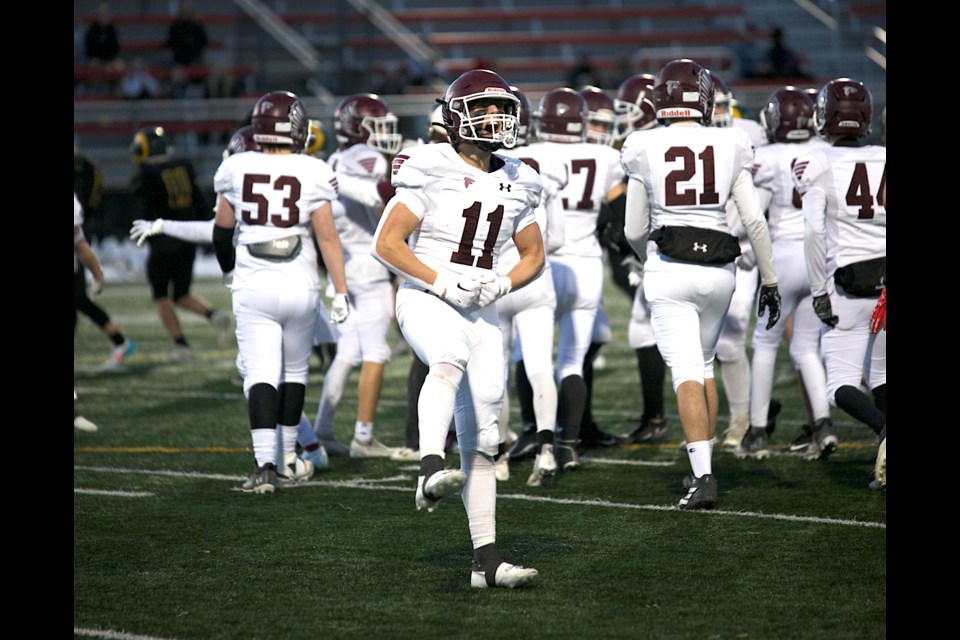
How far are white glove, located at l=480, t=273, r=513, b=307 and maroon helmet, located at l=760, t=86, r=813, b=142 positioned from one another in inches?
124

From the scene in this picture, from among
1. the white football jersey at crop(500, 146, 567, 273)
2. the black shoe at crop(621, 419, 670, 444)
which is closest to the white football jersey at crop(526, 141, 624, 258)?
the white football jersey at crop(500, 146, 567, 273)

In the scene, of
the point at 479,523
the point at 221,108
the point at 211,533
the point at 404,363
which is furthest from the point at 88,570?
the point at 221,108

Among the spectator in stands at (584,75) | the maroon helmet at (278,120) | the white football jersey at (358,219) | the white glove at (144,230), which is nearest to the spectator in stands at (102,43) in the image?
the spectator in stands at (584,75)

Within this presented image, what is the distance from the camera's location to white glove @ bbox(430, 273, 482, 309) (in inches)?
190

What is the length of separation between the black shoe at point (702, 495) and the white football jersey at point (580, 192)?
73.9 inches

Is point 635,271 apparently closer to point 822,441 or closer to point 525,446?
point 525,446

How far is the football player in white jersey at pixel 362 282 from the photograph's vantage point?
7.69 meters

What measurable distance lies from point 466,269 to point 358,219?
2.83 m

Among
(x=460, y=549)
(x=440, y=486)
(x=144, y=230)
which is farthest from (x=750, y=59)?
(x=440, y=486)

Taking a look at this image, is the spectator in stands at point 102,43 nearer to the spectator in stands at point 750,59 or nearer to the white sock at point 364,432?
the spectator in stands at point 750,59

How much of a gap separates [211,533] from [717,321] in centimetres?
244

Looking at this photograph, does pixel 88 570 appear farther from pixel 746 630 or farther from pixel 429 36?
pixel 429 36

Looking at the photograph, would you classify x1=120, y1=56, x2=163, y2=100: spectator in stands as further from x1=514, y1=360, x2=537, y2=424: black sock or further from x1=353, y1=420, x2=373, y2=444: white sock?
x1=514, y1=360, x2=537, y2=424: black sock
